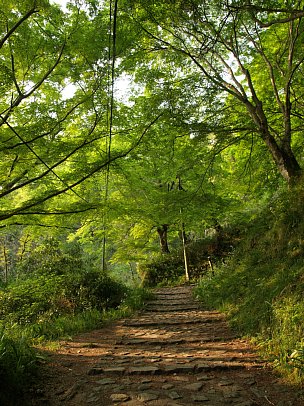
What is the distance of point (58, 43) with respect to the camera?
6.52 m

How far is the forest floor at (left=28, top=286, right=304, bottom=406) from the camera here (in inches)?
122

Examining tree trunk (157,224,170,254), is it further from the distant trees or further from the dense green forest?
the distant trees

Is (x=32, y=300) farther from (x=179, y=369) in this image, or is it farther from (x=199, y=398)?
(x=199, y=398)

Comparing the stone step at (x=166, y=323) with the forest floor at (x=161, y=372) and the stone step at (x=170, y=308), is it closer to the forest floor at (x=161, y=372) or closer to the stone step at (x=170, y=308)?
the forest floor at (x=161, y=372)

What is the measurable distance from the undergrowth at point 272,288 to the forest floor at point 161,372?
0.98 feet

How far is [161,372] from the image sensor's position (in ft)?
12.7

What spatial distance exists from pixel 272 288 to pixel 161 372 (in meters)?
2.72

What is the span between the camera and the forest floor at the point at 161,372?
3.11 meters

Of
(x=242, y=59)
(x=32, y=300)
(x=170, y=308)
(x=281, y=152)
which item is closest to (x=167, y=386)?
(x=170, y=308)

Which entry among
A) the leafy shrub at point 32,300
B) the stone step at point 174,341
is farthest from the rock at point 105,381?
the leafy shrub at point 32,300

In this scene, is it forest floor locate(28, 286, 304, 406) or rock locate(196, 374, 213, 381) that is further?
rock locate(196, 374, 213, 381)

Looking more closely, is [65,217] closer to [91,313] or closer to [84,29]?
[91,313]

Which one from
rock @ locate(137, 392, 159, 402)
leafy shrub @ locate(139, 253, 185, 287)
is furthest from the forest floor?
leafy shrub @ locate(139, 253, 185, 287)

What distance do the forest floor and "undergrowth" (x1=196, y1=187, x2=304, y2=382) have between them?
300 millimetres
